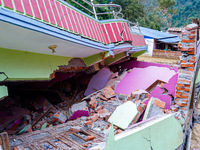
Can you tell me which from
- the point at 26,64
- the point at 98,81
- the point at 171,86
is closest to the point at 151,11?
the point at 98,81

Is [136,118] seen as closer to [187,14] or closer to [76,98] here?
[76,98]

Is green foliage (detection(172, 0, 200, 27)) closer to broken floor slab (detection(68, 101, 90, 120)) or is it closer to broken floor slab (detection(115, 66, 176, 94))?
broken floor slab (detection(115, 66, 176, 94))

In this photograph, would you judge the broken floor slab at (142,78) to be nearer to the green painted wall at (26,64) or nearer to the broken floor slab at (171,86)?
the broken floor slab at (171,86)

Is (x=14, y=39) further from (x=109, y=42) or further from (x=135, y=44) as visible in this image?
(x=135, y=44)

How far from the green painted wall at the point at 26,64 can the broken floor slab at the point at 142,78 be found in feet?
9.04

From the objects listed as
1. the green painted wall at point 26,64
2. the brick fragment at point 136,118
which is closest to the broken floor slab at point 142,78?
the brick fragment at point 136,118

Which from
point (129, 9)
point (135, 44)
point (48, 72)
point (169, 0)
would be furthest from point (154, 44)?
point (48, 72)

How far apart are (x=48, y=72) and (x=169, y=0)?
2928cm

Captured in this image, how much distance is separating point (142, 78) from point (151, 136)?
361cm

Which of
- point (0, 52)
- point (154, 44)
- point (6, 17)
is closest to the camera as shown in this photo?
point (6, 17)

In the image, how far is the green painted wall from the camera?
3.50 m

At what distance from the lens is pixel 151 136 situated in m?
3.17

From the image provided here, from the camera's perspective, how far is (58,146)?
3.21 m

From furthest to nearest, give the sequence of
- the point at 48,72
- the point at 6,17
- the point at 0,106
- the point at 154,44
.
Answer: the point at 154,44 < the point at 0,106 < the point at 48,72 < the point at 6,17
